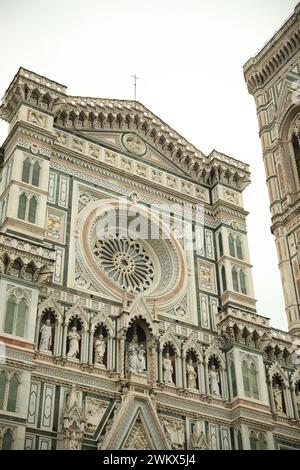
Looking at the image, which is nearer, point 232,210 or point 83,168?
point 83,168

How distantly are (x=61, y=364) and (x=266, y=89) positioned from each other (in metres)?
22.2

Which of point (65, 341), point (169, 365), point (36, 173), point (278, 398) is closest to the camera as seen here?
point (65, 341)

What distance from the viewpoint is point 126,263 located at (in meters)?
21.6

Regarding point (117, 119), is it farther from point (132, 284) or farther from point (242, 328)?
point (242, 328)

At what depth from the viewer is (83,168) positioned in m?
22.4

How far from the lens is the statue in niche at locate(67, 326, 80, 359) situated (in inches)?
718

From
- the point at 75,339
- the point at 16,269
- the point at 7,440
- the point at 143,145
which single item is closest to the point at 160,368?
the point at 75,339

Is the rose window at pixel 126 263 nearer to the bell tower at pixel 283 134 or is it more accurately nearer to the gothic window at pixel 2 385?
the gothic window at pixel 2 385

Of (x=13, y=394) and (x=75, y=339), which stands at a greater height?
(x=75, y=339)

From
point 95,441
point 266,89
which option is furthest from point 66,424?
point 266,89

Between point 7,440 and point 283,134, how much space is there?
21.9m

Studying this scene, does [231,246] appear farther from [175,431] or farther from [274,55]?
[274,55]

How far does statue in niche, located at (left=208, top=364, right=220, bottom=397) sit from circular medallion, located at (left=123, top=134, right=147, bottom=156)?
7871 mm

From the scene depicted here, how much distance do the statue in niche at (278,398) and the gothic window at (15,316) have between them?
7996 mm
